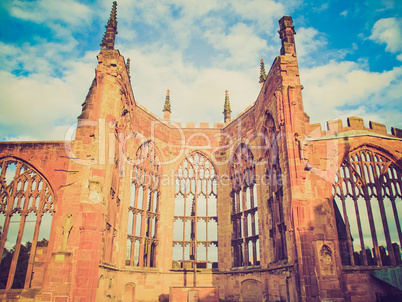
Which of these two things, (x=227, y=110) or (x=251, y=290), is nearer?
(x=251, y=290)

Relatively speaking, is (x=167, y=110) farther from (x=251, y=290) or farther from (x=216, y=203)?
(x=251, y=290)

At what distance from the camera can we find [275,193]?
1592 cm

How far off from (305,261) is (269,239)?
526 centimetres

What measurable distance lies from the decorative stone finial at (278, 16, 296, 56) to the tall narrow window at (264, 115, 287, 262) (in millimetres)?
3603

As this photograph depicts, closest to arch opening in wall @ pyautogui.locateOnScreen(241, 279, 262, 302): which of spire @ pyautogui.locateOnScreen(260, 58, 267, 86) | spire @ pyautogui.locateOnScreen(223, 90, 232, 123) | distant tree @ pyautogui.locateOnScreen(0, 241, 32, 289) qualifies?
spire @ pyautogui.locateOnScreen(223, 90, 232, 123)

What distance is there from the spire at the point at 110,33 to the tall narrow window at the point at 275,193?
9.39 m

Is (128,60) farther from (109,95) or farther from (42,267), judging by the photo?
(42,267)

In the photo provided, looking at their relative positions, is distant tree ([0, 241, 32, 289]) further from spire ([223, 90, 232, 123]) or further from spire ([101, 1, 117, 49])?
spire ([223, 90, 232, 123])

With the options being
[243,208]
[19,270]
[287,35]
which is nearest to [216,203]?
[243,208]

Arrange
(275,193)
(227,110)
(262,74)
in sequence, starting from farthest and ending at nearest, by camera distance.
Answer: (227,110), (262,74), (275,193)

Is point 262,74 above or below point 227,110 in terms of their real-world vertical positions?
above

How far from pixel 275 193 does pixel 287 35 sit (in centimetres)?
785

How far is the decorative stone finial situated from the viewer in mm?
15433

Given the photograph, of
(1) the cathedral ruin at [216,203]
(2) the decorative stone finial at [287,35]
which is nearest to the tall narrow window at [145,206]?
(1) the cathedral ruin at [216,203]
